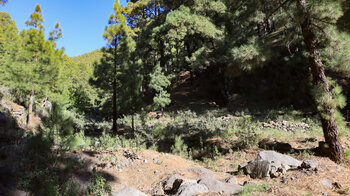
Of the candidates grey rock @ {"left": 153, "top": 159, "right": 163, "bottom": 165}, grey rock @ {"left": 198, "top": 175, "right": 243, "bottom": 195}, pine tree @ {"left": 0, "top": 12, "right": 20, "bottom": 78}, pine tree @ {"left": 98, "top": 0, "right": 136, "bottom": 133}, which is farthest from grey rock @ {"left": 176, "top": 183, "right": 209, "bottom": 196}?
pine tree @ {"left": 0, "top": 12, "right": 20, "bottom": 78}

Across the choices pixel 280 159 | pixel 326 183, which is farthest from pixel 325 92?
pixel 326 183

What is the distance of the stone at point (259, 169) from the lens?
490cm

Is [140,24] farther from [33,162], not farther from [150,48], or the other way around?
[33,162]

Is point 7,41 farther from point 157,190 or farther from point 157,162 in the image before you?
point 157,190

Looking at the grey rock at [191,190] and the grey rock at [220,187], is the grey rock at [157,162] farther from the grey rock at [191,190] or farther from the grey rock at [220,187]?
the grey rock at [191,190]

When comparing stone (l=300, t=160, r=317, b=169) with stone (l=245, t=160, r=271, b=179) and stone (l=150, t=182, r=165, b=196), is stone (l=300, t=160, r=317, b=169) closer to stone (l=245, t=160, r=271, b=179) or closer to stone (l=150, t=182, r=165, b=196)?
stone (l=245, t=160, r=271, b=179)

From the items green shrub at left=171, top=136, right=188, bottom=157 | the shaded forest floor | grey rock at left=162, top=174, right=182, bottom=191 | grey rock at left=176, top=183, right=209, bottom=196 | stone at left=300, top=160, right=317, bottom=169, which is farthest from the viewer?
green shrub at left=171, top=136, right=188, bottom=157

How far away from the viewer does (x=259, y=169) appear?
5.05 m

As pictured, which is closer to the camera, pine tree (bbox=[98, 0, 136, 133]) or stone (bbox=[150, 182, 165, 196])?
stone (bbox=[150, 182, 165, 196])

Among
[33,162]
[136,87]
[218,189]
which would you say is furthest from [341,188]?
[136,87]

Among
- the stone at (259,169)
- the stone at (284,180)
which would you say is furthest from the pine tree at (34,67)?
the stone at (284,180)

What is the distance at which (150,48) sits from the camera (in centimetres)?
2303

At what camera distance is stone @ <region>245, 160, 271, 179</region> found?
4.90m

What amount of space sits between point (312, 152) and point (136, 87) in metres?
10.5
